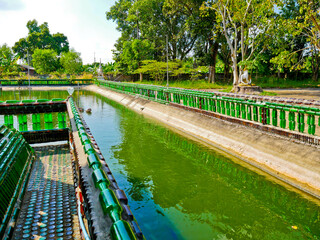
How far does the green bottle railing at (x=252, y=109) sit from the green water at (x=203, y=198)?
76.5 inches

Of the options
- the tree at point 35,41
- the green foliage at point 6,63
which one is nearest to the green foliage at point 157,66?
the green foliage at point 6,63

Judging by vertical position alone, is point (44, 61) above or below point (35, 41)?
below

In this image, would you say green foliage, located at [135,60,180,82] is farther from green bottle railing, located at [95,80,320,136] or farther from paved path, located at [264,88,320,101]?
green bottle railing, located at [95,80,320,136]

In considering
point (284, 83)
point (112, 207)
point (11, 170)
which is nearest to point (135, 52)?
point (284, 83)

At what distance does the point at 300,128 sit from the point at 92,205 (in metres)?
7.82

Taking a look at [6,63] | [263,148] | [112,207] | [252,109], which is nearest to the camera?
[112,207]

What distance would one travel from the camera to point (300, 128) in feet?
28.1

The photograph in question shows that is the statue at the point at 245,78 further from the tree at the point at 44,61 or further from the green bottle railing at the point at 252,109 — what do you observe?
the tree at the point at 44,61

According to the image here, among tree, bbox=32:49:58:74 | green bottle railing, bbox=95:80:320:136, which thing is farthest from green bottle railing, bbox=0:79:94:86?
green bottle railing, bbox=95:80:320:136

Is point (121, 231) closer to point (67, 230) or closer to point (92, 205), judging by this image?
point (92, 205)

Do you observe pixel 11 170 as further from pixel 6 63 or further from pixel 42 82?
pixel 42 82

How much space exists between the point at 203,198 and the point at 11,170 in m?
4.74

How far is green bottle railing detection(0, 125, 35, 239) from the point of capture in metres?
4.27

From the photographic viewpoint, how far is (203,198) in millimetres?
7402
